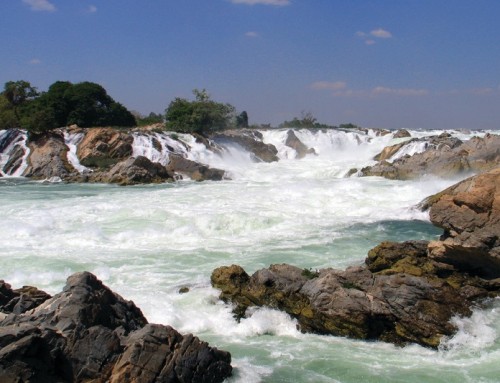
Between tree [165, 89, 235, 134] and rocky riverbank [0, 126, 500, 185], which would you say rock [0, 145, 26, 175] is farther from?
tree [165, 89, 235, 134]

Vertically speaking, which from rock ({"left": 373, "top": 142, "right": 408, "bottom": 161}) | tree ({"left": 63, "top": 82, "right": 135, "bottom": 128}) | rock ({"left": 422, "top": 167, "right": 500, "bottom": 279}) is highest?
tree ({"left": 63, "top": 82, "right": 135, "bottom": 128})

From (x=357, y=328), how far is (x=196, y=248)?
26.6ft

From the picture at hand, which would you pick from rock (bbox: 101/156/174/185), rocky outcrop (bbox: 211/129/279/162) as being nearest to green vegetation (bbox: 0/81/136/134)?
rocky outcrop (bbox: 211/129/279/162)

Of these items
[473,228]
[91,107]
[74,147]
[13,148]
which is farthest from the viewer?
[91,107]

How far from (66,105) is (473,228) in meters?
42.5

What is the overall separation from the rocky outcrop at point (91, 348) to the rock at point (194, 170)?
27.4 metres

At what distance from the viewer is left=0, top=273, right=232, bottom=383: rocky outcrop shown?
20.8 ft

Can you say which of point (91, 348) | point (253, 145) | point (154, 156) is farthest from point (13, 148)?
point (91, 348)

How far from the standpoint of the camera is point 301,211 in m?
22.5

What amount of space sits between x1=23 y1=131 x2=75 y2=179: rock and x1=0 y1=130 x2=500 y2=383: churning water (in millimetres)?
2423

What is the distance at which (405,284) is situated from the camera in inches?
415

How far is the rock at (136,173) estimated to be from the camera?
108 feet

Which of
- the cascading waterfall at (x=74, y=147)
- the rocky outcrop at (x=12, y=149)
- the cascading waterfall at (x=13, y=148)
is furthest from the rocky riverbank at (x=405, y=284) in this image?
the rocky outcrop at (x=12, y=149)

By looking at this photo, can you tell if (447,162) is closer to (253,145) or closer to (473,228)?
(473,228)
